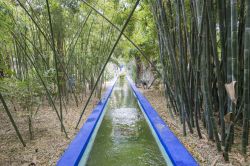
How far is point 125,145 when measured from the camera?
344 centimetres

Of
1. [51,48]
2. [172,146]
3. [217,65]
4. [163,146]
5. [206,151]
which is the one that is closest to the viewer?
[217,65]

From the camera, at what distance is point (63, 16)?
5.37 meters

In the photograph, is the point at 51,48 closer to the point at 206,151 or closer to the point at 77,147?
the point at 77,147

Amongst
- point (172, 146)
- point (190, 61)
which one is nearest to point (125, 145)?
point (172, 146)

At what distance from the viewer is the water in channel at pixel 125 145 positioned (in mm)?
2924

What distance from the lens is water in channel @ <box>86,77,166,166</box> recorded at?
9.59 ft

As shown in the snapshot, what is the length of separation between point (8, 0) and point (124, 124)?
2.98 meters

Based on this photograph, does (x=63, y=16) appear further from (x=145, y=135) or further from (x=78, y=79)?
Answer: (x=145, y=135)

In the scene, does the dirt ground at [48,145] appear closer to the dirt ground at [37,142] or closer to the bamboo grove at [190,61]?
the dirt ground at [37,142]

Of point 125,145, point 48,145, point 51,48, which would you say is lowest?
point 125,145

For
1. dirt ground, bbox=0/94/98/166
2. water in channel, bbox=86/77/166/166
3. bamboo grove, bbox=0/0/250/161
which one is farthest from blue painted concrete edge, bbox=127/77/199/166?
dirt ground, bbox=0/94/98/166

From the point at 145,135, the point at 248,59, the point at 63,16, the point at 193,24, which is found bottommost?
the point at 145,135

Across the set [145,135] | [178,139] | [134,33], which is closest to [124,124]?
[145,135]

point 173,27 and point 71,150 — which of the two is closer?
point 71,150
